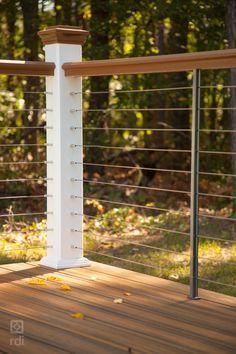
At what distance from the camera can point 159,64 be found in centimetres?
356

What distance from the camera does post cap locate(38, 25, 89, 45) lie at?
4.13 m

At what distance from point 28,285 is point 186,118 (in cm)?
589

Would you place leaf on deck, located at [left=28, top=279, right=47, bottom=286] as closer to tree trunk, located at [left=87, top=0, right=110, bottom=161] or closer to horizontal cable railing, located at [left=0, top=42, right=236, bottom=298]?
horizontal cable railing, located at [left=0, top=42, right=236, bottom=298]

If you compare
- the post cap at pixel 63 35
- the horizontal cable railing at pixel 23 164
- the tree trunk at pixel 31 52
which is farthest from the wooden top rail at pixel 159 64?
the tree trunk at pixel 31 52

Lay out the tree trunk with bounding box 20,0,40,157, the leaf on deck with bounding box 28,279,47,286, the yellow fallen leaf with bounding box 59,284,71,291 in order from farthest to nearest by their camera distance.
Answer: the tree trunk with bounding box 20,0,40,157 → the leaf on deck with bounding box 28,279,47,286 → the yellow fallen leaf with bounding box 59,284,71,291

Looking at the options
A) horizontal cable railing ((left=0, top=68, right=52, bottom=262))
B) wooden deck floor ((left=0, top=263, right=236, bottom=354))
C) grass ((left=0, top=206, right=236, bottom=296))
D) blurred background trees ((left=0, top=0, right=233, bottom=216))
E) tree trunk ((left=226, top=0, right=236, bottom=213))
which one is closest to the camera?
wooden deck floor ((left=0, top=263, right=236, bottom=354))

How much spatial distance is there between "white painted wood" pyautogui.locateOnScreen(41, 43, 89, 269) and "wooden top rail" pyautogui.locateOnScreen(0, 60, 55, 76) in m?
0.05

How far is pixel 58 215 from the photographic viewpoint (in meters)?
4.22

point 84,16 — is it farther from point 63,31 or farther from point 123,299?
point 123,299

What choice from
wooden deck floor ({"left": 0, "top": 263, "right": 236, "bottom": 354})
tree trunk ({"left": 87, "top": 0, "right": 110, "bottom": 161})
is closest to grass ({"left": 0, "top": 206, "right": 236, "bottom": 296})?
wooden deck floor ({"left": 0, "top": 263, "right": 236, "bottom": 354})

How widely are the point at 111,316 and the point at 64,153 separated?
1.22m

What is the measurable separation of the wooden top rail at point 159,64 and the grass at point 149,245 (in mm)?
917

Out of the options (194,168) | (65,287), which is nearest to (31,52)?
(65,287)

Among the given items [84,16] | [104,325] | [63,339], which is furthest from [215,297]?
[84,16]
